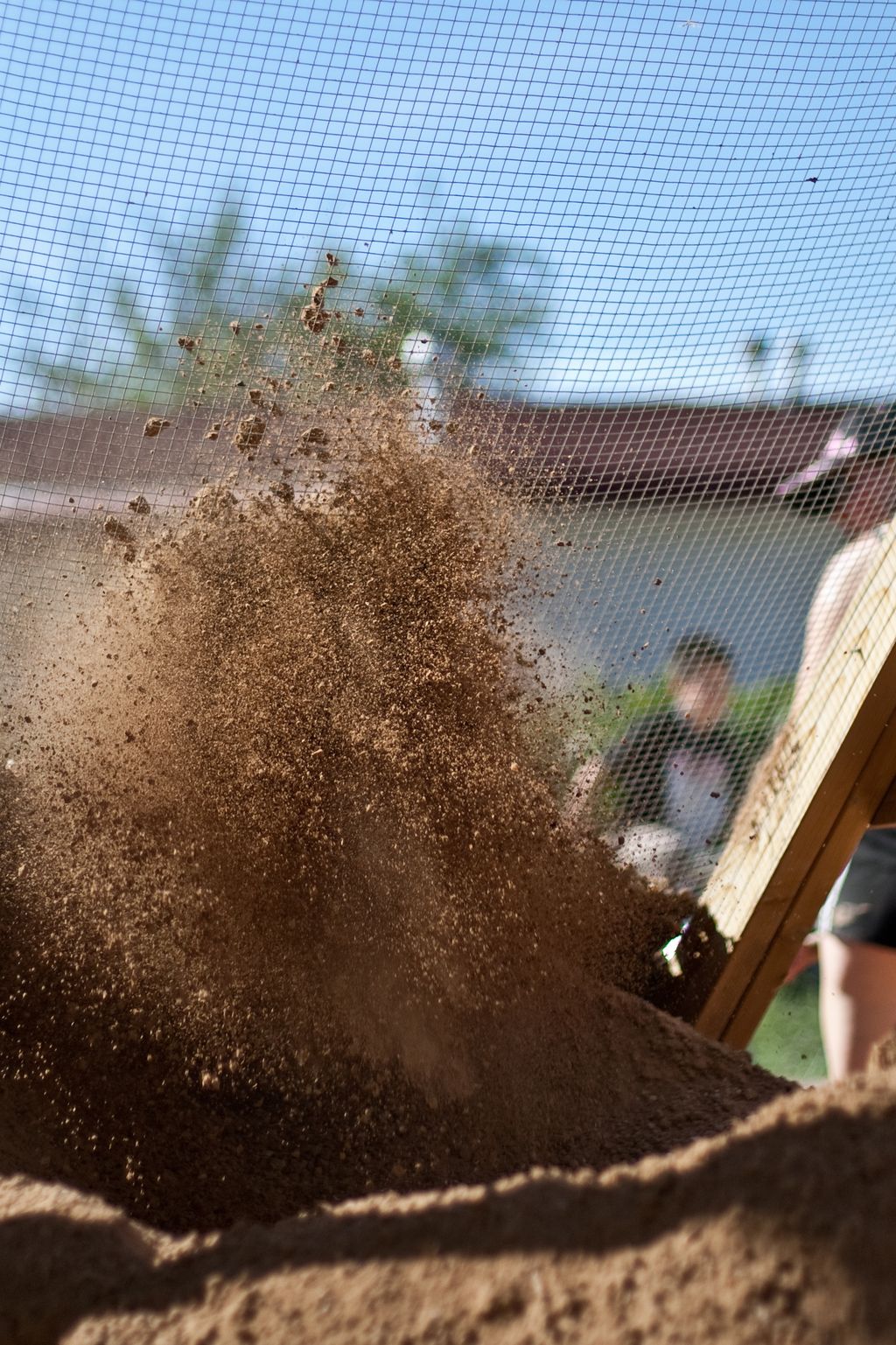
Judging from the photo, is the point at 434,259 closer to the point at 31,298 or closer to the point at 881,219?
the point at 31,298

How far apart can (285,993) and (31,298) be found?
1.51 meters

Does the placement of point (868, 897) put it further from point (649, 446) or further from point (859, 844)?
point (649, 446)

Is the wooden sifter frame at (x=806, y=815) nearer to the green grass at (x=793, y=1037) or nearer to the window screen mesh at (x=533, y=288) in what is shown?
Answer: the window screen mesh at (x=533, y=288)

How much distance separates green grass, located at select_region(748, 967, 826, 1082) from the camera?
3.12 m

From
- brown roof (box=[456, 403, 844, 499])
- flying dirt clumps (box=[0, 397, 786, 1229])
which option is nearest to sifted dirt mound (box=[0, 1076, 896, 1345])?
flying dirt clumps (box=[0, 397, 786, 1229])

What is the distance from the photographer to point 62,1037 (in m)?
1.90

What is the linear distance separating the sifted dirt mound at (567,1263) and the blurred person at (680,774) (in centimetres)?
127

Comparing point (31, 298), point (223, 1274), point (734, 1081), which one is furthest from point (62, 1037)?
point (31, 298)

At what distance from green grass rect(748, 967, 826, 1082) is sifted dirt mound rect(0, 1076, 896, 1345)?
2.37 m

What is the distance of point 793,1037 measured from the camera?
314 cm

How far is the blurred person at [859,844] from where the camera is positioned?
2.12m

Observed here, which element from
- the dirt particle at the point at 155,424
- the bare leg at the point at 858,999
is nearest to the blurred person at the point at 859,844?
the bare leg at the point at 858,999

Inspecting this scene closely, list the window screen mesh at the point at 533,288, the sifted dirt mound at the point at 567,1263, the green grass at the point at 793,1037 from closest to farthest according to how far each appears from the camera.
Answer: the sifted dirt mound at the point at 567,1263, the window screen mesh at the point at 533,288, the green grass at the point at 793,1037

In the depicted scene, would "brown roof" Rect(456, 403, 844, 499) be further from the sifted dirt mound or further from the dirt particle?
the sifted dirt mound
